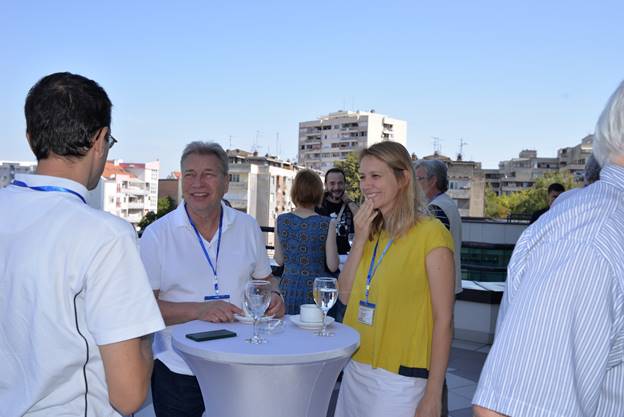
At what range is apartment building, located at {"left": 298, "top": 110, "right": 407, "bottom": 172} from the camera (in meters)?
98.4

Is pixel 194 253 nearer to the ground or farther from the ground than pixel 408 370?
farther from the ground

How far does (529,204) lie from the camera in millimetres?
66938

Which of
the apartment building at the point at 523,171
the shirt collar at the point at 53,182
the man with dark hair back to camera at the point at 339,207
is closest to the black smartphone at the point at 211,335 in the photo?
the shirt collar at the point at 53,182

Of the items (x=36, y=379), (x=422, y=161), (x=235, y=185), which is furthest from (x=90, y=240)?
(x=235, y=185)

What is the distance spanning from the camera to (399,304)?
199 centimetres

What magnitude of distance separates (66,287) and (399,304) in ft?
4.26

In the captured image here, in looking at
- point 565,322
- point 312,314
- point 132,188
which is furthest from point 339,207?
point 132,188

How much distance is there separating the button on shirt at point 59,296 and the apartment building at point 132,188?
3369 inches

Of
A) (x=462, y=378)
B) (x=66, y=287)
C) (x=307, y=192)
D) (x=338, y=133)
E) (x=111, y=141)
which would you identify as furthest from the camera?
(x=338, y=133)

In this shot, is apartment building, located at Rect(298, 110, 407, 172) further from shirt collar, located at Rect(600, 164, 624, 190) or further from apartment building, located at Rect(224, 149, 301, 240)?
shirt collar, located at Rect(600, 164, 624, 190)

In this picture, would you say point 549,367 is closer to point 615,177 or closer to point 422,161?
point 615,177

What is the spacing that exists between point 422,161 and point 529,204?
224ft

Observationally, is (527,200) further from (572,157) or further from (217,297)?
(217,297)

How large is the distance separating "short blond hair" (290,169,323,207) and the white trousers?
2.16m
